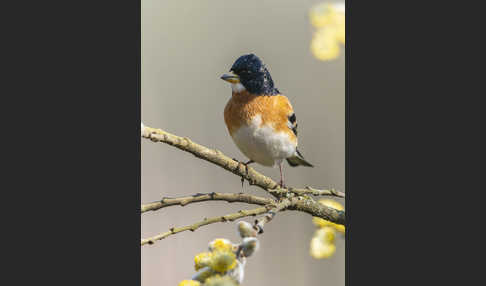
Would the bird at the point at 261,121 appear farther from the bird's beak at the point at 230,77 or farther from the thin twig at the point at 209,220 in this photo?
the thin twig at the point at 209,220

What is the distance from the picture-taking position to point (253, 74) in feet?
9.16

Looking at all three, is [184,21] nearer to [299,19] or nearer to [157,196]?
[299,19]

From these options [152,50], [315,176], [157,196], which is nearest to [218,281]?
[157,196]

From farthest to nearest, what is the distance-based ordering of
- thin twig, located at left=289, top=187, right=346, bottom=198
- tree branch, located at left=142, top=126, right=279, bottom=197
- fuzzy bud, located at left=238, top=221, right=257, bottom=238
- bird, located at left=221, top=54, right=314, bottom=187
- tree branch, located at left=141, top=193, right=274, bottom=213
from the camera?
bird, located at left=221, top=54, right=314, bottom=187, thin twig, located at left=289, top=187, right=346, bottom=198, tree branch, located at left=142, top=126, right=279, bottom=197, tree branch, located at left=141, top=193, right=274, bottom=213, fuzzy bud, located at left=238, top=221, right=257, bottom=238

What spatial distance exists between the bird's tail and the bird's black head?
0.34 meters

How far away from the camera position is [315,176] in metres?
2.73

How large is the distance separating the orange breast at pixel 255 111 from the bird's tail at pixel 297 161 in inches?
3.3

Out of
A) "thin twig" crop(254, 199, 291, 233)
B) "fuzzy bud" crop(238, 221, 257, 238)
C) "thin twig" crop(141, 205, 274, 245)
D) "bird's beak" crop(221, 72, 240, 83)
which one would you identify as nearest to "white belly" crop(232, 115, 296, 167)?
"bird's beak" crop(221, 72, 240, 83)

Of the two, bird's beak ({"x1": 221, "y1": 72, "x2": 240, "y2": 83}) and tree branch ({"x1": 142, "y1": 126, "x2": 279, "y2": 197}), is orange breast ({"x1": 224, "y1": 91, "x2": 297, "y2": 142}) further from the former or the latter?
tree branch ({"x1": 142, "y1": 126, "x2": 279, "y2": 197})

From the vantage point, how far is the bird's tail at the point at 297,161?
2776 millimetres

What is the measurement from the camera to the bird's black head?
8.84ft

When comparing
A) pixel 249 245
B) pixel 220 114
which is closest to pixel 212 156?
pixel 220 114

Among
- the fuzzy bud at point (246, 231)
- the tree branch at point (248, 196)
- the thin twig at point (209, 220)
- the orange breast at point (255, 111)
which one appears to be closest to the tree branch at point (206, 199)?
the tree branch at point (248, 196)

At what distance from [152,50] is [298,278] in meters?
1.29
